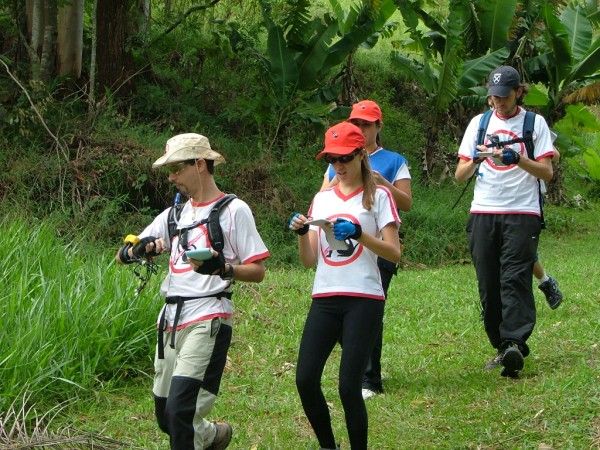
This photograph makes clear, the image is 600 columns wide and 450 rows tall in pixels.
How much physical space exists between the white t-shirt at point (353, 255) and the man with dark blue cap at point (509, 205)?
166 cm

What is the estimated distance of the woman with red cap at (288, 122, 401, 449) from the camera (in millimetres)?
5027

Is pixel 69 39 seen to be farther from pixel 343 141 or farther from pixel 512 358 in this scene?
pixel 343 141

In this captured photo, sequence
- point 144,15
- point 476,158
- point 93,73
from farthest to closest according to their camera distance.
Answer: point 144,15
point 93,73
point 476,158

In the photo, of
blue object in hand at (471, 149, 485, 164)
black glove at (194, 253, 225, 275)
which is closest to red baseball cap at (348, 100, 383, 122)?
blue object in hand at (471, 149, 485, 164)

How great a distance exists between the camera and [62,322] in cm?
705

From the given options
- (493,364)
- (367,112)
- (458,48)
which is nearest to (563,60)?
(458,48)

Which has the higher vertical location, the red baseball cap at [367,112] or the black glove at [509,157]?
the red baseball cap at [367,112]

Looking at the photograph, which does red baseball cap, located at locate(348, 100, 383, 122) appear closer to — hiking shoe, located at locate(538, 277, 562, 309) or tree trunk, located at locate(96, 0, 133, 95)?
hiking shoe, located at locate(538, 277, 562, 309)

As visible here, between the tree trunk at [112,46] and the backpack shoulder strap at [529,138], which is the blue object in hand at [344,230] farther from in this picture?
the tree trunk at [112,46]

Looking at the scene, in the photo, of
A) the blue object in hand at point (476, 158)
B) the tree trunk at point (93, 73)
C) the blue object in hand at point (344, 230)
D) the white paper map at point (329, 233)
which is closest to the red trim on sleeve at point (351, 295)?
the white paper map at point (329, 233)

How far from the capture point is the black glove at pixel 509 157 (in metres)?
6.38

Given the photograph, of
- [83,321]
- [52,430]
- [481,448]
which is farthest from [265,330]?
[481,448]

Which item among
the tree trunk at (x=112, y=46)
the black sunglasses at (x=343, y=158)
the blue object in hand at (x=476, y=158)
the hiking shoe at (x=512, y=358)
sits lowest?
the hiking shoe at (x=512, y=358)

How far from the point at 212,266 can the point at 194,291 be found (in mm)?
379
